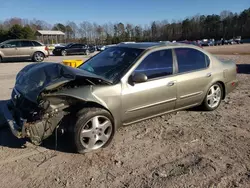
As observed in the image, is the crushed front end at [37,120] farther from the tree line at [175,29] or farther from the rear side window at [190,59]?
the tree line at [175,29]

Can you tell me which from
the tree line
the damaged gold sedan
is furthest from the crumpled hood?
the tree line

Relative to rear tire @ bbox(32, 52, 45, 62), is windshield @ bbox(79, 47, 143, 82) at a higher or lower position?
higher

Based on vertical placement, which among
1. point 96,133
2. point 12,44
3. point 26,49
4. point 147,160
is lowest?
point 147,160

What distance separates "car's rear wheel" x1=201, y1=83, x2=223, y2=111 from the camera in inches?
209

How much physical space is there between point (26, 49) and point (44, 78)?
49.2ft

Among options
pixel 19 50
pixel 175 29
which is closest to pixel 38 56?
pixel 19 50

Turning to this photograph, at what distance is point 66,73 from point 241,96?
5069 mm

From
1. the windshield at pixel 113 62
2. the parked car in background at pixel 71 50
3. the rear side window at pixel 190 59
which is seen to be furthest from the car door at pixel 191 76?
the parked car in background at pixel 71 50

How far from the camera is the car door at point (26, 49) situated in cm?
1714

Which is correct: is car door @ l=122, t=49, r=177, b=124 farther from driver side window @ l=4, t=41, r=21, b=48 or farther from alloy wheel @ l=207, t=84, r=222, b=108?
driver side window @ l=4, t=41, r=21, b=48

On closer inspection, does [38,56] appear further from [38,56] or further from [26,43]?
[26,43]

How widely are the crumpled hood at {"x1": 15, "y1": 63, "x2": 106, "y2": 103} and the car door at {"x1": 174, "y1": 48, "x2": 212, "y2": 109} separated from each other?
175 centimetres

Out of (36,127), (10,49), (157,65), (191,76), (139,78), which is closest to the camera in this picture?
(36,127)

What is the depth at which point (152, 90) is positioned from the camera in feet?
13.8
